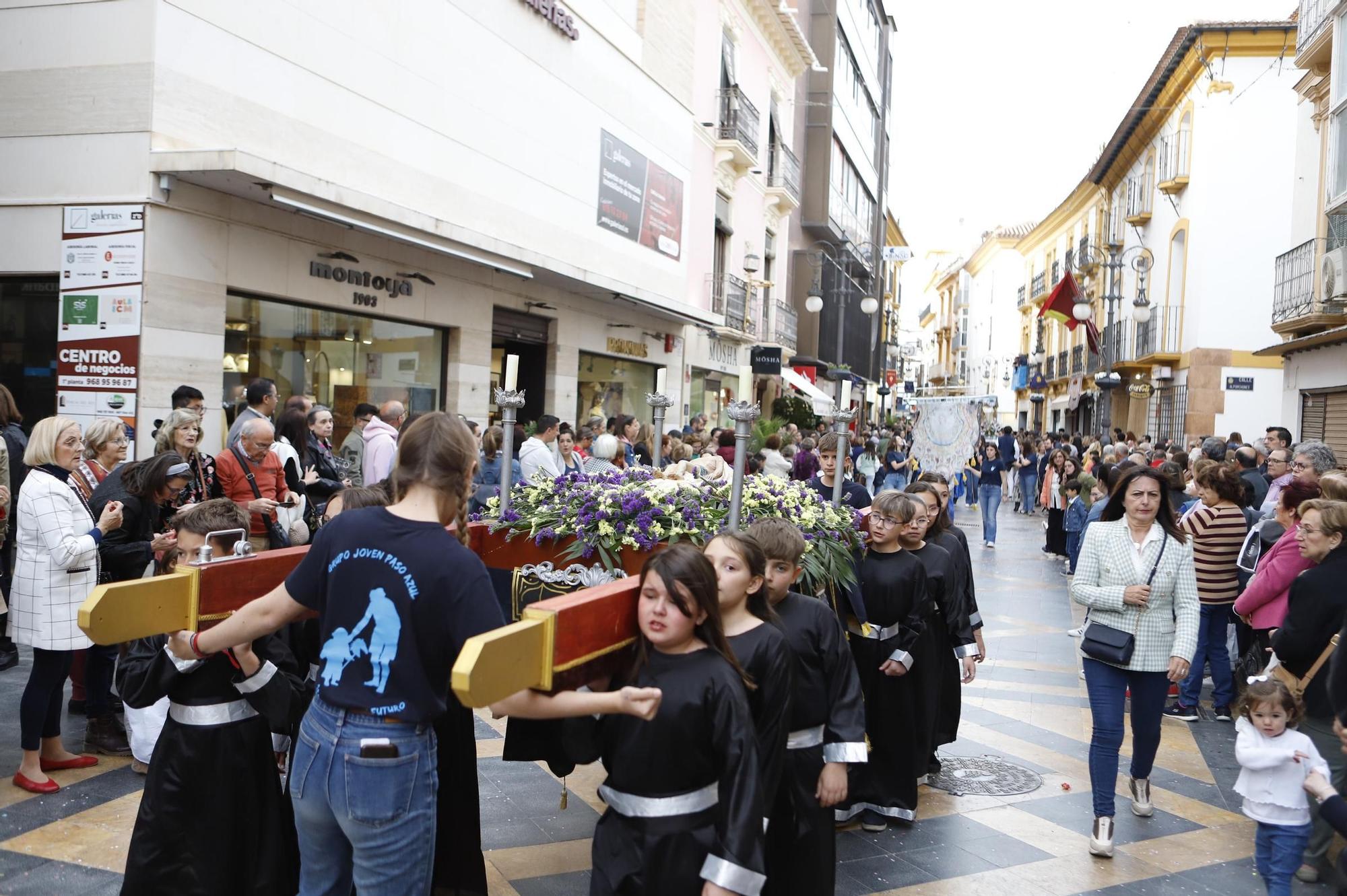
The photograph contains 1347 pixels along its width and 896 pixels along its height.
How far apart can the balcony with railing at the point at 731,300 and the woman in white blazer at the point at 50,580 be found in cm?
2028

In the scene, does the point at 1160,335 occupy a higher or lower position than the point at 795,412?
higher

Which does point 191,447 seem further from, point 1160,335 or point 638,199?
point 1160,335

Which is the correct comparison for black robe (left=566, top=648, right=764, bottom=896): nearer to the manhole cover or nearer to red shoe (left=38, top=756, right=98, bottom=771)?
the manhole cover

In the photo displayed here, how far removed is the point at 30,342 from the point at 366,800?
911 centimetres

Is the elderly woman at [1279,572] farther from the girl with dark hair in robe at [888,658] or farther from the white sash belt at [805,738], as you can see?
the white sash belt at [805,738]

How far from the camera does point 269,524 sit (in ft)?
23.2

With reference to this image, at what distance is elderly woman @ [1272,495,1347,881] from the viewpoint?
531 cm

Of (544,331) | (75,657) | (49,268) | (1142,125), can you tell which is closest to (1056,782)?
(75,657)

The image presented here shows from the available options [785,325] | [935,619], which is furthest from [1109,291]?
[935,619]

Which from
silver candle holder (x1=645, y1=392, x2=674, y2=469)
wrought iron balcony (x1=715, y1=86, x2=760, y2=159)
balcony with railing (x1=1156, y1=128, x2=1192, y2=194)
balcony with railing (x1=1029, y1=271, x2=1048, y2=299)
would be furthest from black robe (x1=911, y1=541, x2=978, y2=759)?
balcony with railing (x1=1029, y1=271, x2=1048, y2=299)

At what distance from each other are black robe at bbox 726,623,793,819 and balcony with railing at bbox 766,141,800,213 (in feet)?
89.5

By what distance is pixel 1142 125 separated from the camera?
108ft

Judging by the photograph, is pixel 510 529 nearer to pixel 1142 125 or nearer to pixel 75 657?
pixel 75 657

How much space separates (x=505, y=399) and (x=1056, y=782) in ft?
13.2
